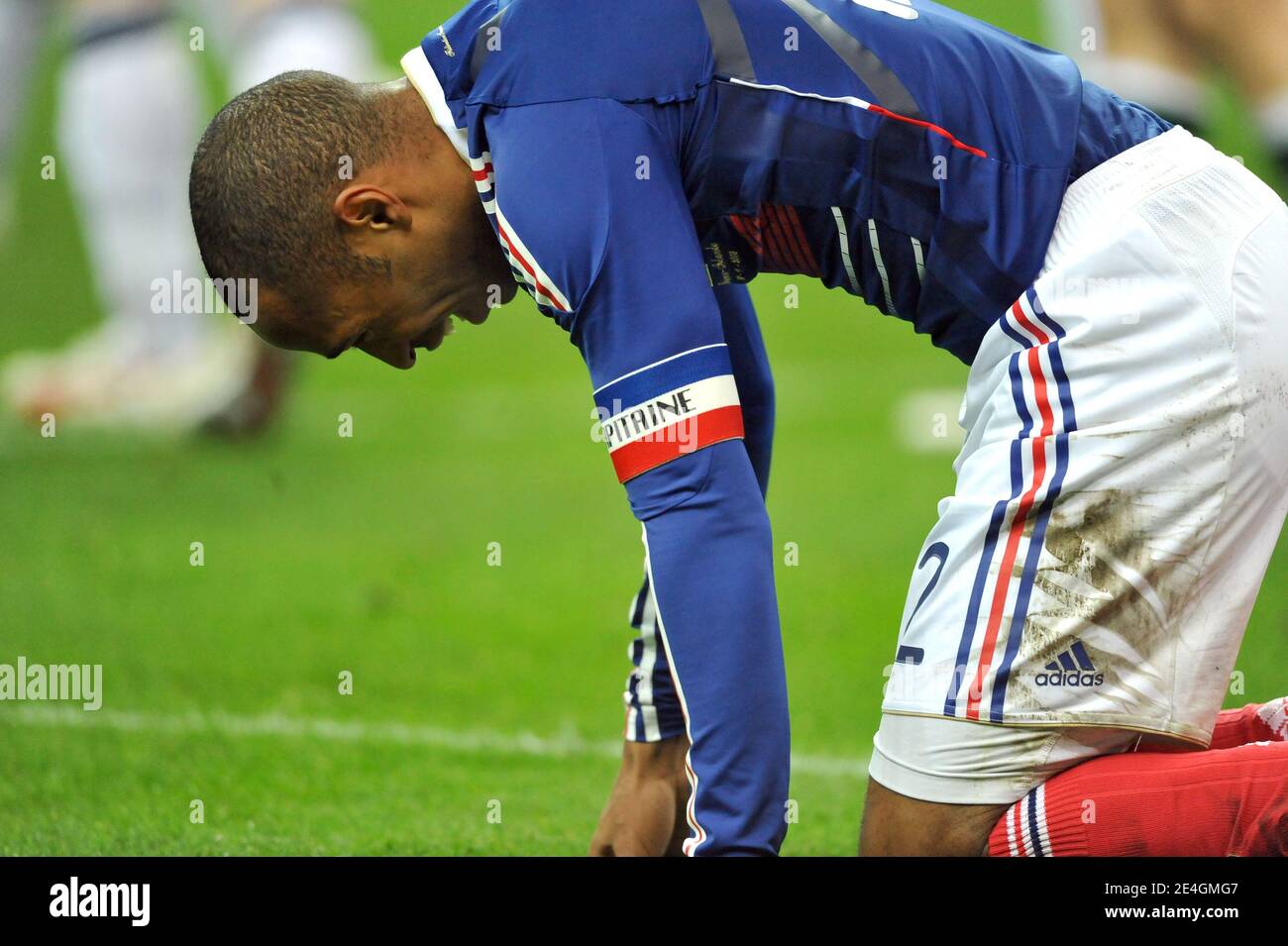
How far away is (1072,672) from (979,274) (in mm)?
661

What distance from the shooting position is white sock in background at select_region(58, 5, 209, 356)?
336 inches

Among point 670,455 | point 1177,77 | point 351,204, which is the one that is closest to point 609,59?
point 351,204

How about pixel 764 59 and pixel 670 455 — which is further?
pixel 764 59

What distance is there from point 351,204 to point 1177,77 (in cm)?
611

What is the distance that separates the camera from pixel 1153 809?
8.31ft

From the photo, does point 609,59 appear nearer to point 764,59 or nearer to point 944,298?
point 764,59

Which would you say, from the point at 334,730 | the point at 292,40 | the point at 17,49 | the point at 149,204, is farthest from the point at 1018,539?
the point at 17,49

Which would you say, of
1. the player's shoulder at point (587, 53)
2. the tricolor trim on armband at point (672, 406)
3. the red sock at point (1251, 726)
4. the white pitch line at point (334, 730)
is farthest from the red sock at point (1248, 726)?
the player's shoulder at point (587, 53)

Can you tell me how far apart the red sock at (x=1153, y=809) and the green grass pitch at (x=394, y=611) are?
890mm

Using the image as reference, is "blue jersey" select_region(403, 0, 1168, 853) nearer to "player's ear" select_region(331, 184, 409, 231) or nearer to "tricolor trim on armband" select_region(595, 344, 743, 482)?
"tricolor trim on armband" select_region(595, 344, 743, 482)

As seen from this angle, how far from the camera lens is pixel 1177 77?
24.8 feet

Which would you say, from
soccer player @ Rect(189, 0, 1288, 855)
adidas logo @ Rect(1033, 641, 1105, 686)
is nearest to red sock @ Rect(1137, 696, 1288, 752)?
soccer player @ Rect(189, 0, 1288, 855)

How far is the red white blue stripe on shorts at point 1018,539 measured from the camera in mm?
2494
